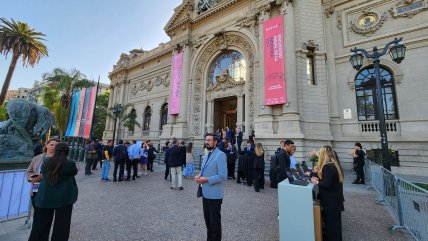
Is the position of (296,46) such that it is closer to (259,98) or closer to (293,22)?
(293,22)

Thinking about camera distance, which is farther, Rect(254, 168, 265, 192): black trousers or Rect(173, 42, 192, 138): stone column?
Rect(173, 42, 192, 138): stone column

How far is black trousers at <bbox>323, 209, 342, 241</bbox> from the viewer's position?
318 centimetres

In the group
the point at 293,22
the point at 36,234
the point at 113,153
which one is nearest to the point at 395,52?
the point at 293,22

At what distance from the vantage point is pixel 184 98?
19.4 metres

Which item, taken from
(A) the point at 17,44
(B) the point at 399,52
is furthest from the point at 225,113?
(A) the point at 17,44

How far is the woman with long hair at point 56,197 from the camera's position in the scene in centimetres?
265

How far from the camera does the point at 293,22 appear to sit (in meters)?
13.9

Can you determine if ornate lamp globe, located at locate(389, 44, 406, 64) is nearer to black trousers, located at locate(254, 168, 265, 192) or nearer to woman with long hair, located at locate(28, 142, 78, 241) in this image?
black trousers, located at locate(254, 168, 265, 192)

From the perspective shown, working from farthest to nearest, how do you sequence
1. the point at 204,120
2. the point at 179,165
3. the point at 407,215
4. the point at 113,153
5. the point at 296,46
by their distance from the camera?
the point at 204,120
the point at 296,46
the point at 113,153
the point at 179,165
the point at 407,215

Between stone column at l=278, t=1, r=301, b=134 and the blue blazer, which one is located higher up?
stone column at l=278, t=1, r=301, b=134

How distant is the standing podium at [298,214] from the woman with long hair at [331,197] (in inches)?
7.3

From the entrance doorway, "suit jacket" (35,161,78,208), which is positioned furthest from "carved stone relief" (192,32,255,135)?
"suit jacket" (35,161,78,208)

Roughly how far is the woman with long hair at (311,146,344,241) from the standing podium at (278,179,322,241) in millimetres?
185

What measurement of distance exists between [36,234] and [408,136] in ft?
50.5
